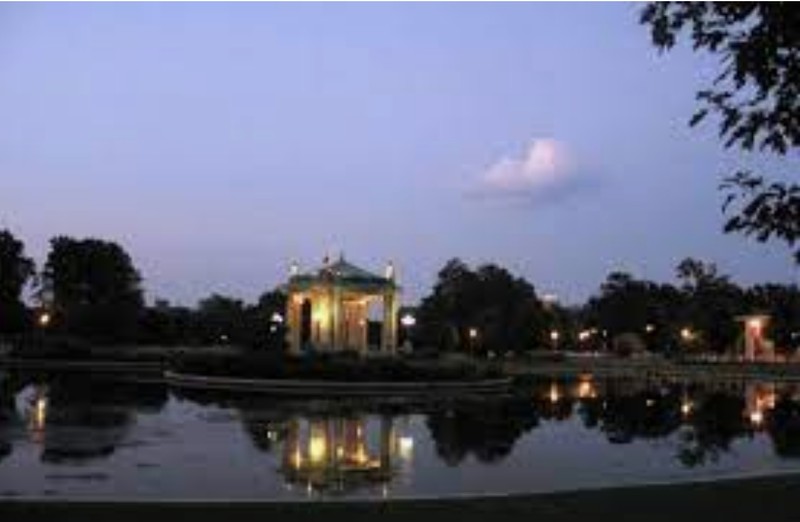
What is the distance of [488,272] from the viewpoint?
13675cm

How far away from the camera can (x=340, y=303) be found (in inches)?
2800

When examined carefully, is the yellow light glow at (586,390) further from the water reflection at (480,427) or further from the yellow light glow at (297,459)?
the yellow light glow at (297,459)

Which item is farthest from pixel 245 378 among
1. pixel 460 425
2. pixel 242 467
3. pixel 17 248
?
pixel 17 248

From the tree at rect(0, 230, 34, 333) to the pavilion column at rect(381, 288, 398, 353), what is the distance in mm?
39003

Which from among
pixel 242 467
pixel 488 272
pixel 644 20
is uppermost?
pixel 488 272

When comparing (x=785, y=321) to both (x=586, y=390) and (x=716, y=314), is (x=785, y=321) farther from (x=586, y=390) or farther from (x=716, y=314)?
(x=586, y=390)

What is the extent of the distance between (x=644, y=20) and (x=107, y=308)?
94.8 m

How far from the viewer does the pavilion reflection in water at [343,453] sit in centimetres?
1925

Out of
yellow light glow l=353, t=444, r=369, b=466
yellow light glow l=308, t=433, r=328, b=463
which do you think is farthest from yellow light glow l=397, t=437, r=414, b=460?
yellow light glow l=308, t=433, r=328, b=463

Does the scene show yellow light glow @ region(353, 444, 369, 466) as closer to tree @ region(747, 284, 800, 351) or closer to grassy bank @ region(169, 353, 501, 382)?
grassy bank @ region(169, 353, 501, 382)

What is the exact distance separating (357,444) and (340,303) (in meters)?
45.2

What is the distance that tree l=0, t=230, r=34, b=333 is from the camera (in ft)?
352

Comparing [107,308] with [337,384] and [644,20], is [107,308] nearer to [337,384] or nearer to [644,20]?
[337,384]

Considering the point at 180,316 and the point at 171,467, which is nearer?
the point at 171,467
